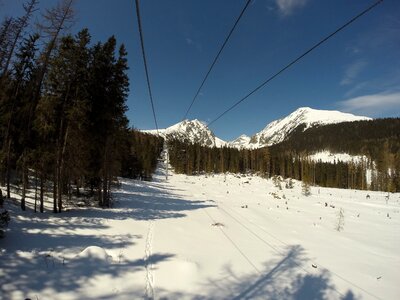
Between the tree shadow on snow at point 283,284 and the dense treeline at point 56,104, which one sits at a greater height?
the dense treeline at point 56,104

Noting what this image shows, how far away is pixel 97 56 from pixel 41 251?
13.7 meters

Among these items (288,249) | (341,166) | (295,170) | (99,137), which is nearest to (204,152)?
(295,170)

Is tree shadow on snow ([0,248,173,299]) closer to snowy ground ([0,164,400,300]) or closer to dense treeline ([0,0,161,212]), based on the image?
snowy ground ([0,164,400,300])

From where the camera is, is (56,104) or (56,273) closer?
(56,273)

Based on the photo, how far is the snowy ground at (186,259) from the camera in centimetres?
695

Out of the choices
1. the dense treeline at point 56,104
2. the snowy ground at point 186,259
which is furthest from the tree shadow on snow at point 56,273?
the dense treeline at point 56,104

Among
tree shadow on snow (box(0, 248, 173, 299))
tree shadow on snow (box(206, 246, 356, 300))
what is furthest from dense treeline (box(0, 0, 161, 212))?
tree shadow on snow (box(206, 246, 356, 300))

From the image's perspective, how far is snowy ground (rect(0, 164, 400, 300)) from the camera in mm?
6945

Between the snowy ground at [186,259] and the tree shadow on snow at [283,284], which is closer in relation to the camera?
the snowy ground at [186,259]

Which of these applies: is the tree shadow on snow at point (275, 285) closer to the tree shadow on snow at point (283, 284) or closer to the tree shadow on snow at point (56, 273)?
the tree shadow on snow at point (283, 284)

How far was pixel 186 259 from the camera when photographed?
9.02 meters

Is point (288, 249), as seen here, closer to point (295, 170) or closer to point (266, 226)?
point (266, 226)

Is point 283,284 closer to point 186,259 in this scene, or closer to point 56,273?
point 186,259

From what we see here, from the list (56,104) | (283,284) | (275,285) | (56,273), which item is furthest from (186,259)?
(56,104)
